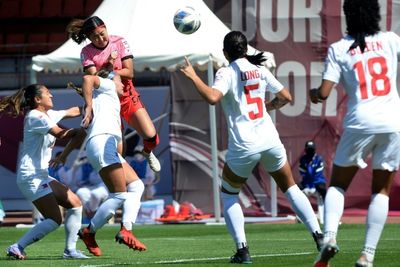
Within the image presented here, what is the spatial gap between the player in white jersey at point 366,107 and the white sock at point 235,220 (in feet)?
4.89

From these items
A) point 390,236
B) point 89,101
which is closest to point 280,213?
point 390,236

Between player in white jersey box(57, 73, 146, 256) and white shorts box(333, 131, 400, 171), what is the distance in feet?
9.39

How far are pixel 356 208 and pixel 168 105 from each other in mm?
4571

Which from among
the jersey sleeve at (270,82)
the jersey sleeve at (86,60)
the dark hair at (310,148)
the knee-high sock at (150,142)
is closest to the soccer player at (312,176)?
the dark hair at (310,148)

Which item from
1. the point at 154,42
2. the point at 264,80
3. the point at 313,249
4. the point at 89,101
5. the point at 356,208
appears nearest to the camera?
the point at 264,80

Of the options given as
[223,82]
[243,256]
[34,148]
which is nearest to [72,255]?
[34,148]

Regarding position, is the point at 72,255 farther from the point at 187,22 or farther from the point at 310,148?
the point at 310,148

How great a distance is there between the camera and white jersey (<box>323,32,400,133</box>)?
27.9 feet

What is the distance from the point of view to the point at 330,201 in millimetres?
8547

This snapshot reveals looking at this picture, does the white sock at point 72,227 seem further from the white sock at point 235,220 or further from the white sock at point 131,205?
the white sock at point 235,220

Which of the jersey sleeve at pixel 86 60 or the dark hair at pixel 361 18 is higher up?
the dark hair at pixel 361 18

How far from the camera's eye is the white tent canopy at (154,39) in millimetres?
20188

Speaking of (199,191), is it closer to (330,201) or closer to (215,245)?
(215,245)

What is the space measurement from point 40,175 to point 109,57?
1522 mm
